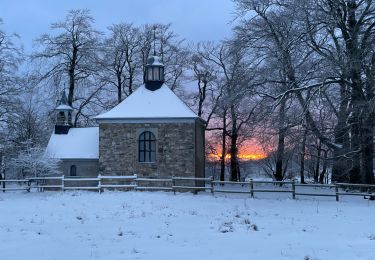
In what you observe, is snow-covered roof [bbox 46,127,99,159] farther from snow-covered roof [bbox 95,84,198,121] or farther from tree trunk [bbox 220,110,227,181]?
tree trunk [bbox 220,110,227,181]

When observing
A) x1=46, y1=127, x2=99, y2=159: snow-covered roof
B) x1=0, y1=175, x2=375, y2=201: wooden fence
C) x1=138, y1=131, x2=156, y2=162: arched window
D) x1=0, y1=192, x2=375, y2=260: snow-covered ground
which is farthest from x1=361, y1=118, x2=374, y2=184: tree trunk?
x1=46, y1=127, x2=99, y2=159: snow-covered roof

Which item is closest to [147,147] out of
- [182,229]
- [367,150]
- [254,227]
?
[367,150]

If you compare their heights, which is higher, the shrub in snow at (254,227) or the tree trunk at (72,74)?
the tree trunk at (72,74)

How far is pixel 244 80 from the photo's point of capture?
22703 mm

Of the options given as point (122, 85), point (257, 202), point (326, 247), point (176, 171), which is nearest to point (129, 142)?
point (176, 171)

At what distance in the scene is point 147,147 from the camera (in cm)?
2655

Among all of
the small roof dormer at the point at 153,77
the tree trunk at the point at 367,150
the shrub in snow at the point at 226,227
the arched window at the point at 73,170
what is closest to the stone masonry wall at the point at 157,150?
the arched window at the point at 73,170

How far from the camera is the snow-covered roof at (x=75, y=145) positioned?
28359 millimetres

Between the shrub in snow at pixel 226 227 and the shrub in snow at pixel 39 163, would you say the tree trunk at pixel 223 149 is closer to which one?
the shrub in snow at pixel 39 163

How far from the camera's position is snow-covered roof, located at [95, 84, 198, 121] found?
26453 mm

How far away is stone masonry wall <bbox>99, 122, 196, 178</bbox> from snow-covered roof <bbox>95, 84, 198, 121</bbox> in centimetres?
52

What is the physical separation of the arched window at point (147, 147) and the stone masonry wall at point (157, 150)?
0.79 feet

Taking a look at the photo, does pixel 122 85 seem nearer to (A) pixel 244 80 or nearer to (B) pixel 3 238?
(A) pixel 244 80

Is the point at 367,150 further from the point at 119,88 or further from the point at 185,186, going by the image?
the point at 119,88
